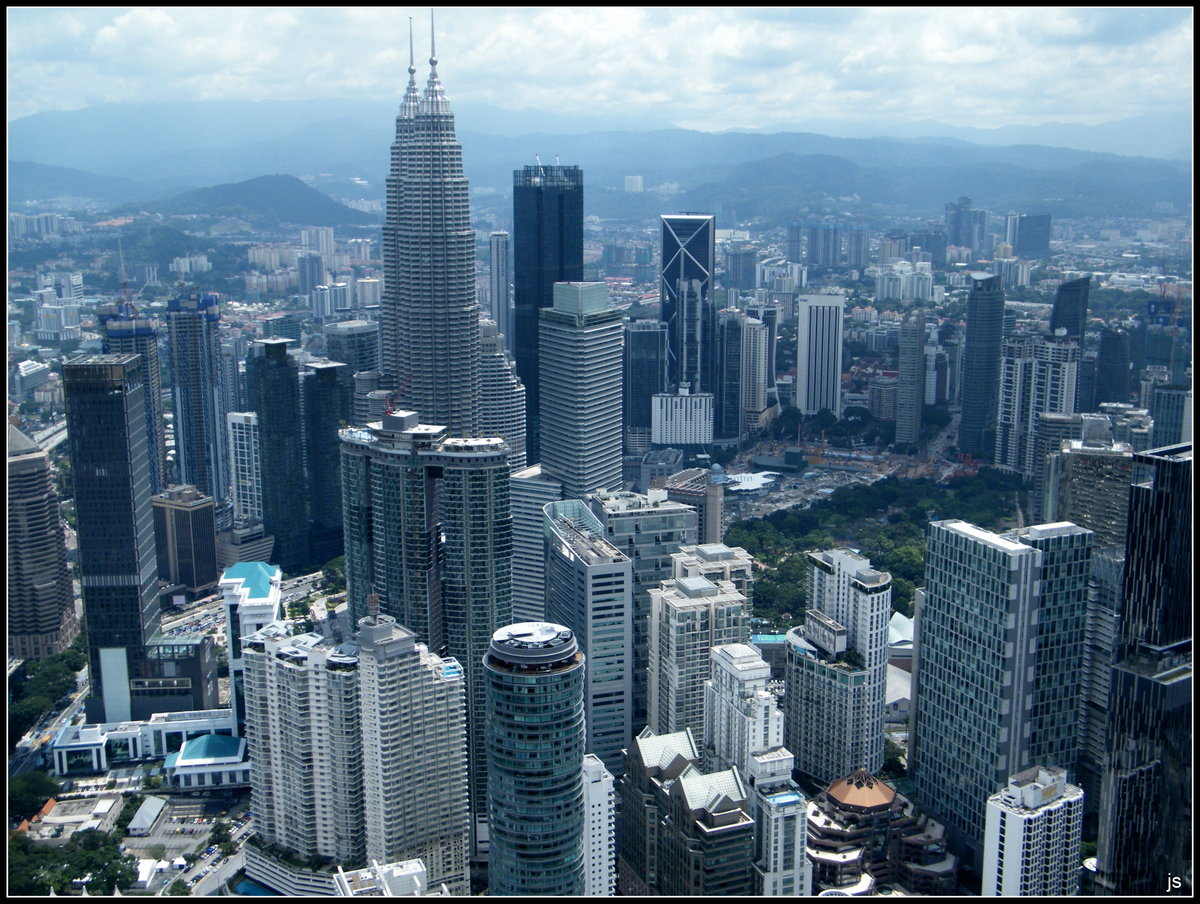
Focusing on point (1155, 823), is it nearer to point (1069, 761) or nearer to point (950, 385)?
point (1069, 761)

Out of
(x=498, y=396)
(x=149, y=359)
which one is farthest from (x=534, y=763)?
(x=149, y=359)

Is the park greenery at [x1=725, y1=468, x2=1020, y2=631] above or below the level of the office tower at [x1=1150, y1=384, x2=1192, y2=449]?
below

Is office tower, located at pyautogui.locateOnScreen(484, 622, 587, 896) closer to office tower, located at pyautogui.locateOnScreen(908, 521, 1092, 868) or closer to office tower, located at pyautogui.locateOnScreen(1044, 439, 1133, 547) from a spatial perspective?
office tower, located at pyautogui.locateOnScreen(908, 521, 1092, 868)

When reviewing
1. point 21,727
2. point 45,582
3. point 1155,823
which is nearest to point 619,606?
point 1155,823

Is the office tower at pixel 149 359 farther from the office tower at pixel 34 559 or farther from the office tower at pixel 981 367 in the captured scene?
the office tower at pixel 981 367

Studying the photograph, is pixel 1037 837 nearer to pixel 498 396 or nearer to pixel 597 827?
pixel 597 827

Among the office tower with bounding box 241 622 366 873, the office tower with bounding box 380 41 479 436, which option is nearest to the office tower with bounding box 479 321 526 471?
the office tower with bounding box 380 41 479 436

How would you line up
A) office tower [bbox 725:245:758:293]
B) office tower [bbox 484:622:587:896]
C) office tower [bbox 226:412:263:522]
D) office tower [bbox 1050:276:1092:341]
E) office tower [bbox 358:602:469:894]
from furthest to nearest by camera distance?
office tower [bbox 725:245:758:293] < office tower [bbox 1050:276:1092:341] < office tower [bbox 226:412:263:522] < office tower [bbox 358:602:469:894] < office tower [bbox 484:622:587:896]
